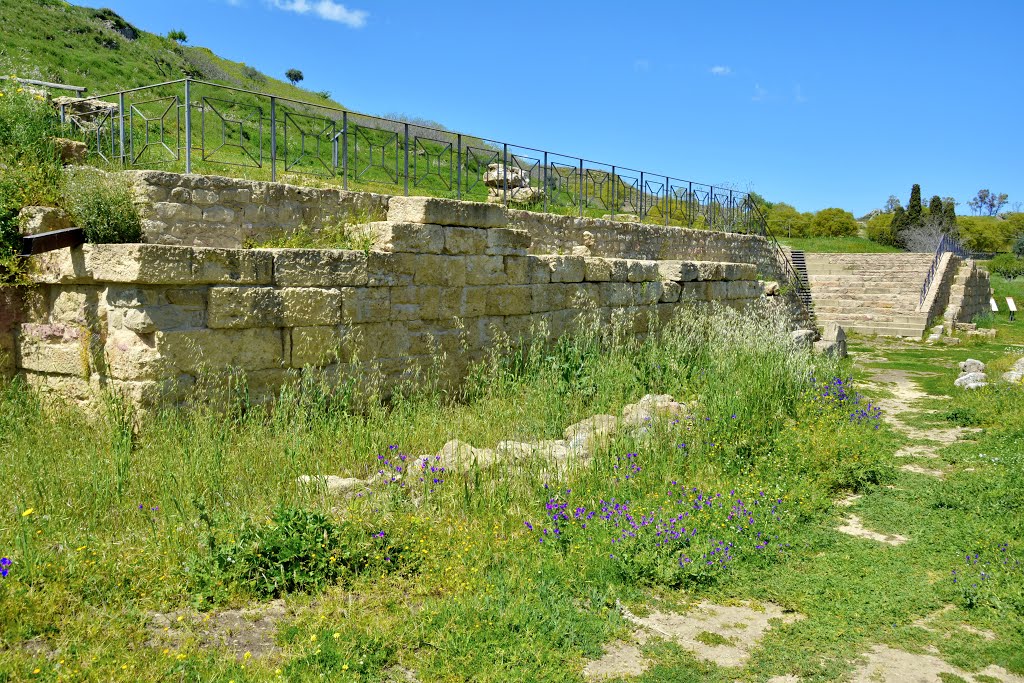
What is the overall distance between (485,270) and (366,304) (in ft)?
5.95

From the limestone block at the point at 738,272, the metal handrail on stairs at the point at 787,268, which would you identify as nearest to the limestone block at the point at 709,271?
the limestone block at the point at 738,272

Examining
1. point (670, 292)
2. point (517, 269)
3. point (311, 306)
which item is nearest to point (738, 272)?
point (670, 292)

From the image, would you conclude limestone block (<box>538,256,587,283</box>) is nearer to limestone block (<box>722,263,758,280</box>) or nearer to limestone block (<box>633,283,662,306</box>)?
limestone block (<box>633,283,662,306</box>)

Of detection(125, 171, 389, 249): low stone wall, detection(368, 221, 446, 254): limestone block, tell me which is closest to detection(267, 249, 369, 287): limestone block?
detection(368, 221, 446, 254): limestone block

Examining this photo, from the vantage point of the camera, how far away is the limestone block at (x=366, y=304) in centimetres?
747

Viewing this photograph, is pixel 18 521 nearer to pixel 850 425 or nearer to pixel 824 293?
pixel 850 425

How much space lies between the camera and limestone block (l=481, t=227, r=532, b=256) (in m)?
8.98

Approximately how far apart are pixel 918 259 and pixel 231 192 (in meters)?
Answer: 25.3

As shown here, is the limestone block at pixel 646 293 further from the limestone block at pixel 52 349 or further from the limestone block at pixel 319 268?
the limestone block at pixel 52 349

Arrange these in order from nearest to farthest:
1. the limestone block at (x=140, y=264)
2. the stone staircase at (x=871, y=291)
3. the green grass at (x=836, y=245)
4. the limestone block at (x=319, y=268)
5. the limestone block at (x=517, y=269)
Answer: the limestone block at (x=140, y=264)
the limestone block at (x=319, y=268)
the limestone block at (x=517, y=269)
the stone staircase at (x=871, y=291)
the green grass at (x=836, y=245)

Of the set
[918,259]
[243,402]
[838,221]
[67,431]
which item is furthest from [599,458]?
[838,221]

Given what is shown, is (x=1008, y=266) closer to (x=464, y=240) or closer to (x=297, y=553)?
(x=464, y=240)

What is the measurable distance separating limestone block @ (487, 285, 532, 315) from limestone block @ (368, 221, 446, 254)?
104 cm

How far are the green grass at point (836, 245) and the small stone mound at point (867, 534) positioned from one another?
29447 mm
